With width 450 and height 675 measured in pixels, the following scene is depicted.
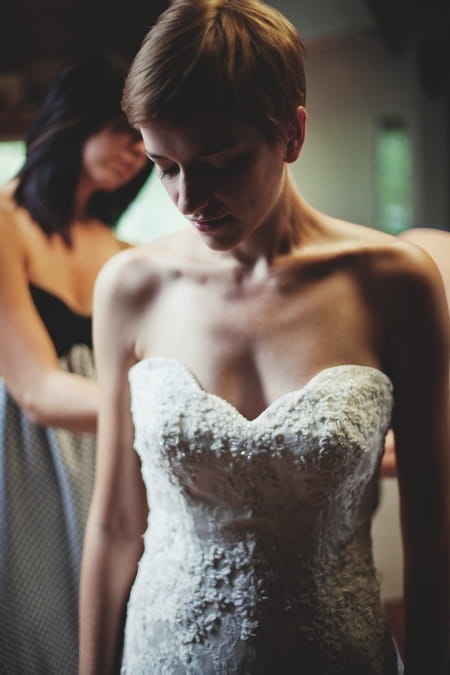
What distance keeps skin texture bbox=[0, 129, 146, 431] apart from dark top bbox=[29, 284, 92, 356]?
18mm

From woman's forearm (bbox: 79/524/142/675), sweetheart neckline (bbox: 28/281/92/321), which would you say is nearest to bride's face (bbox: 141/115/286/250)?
woman's forearm (bbox: 79/524/142/675)

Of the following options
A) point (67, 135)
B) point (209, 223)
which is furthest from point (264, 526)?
point (67, 135)

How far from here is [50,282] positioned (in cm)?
160

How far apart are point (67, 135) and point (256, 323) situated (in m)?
0.77

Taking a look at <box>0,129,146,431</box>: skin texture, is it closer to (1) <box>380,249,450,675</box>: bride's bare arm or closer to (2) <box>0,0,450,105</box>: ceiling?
(1) <box>380,249,450,675</box>: bride's bare arm

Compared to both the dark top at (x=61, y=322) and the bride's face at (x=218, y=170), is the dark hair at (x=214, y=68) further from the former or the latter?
the dark top at (x=61, y=322)

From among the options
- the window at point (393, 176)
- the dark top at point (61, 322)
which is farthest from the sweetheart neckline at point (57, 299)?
the window at point (393, 176)

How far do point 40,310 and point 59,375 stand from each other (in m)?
0.21

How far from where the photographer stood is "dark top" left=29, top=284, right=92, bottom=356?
5.16 feet

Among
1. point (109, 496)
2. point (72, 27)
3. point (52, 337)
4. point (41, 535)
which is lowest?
point (41, 535)

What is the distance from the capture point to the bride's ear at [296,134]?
0.87 meters

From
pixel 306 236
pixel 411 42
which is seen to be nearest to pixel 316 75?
pixel 411 42

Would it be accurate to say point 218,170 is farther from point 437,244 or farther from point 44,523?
point 44,523

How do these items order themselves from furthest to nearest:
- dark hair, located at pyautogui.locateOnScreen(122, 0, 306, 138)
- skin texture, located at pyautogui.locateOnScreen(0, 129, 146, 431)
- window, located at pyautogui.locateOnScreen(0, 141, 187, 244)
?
window, located at pyautogui.locateOnScreen(0, 141, 187, 244) → skin texture, located at pyautogui.locateOnScreen(0, 129, 146, 431) → dark hair, located at pyautogui.locateOnScreen(122, 0, 306, 138)
